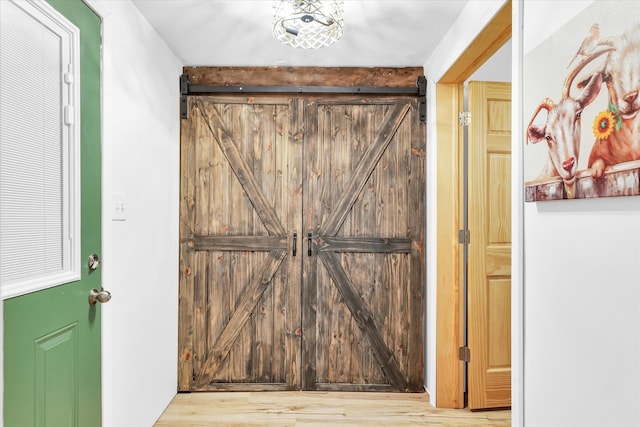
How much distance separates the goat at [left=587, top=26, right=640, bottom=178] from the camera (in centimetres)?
102

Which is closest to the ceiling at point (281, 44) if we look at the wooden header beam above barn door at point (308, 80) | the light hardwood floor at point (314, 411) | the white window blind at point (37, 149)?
the wooden header beam above barn door at point (308, 80)

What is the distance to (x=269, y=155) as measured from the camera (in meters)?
3.05

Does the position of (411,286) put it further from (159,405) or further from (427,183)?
(159,405)

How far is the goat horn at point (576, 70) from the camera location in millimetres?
1142

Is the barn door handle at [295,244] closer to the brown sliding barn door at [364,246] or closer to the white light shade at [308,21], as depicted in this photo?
the brown sliding barn door at [364,246]

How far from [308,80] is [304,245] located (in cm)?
116

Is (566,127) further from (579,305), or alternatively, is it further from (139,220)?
(139,220)

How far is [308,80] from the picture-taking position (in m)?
3.05

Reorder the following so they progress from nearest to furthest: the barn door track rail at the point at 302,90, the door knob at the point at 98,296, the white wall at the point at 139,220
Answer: the door knob at the point at 98,296, the white wall at the point at 139,220, the barn door track rail at the point at 302,90

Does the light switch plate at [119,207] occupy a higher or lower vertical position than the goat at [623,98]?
lower

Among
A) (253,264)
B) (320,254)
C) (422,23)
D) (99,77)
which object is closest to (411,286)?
(320,254)

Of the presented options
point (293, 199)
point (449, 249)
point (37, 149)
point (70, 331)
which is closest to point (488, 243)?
point (449, 249)

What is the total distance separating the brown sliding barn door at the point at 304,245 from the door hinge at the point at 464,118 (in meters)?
0.33

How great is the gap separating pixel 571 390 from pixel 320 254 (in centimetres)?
192
